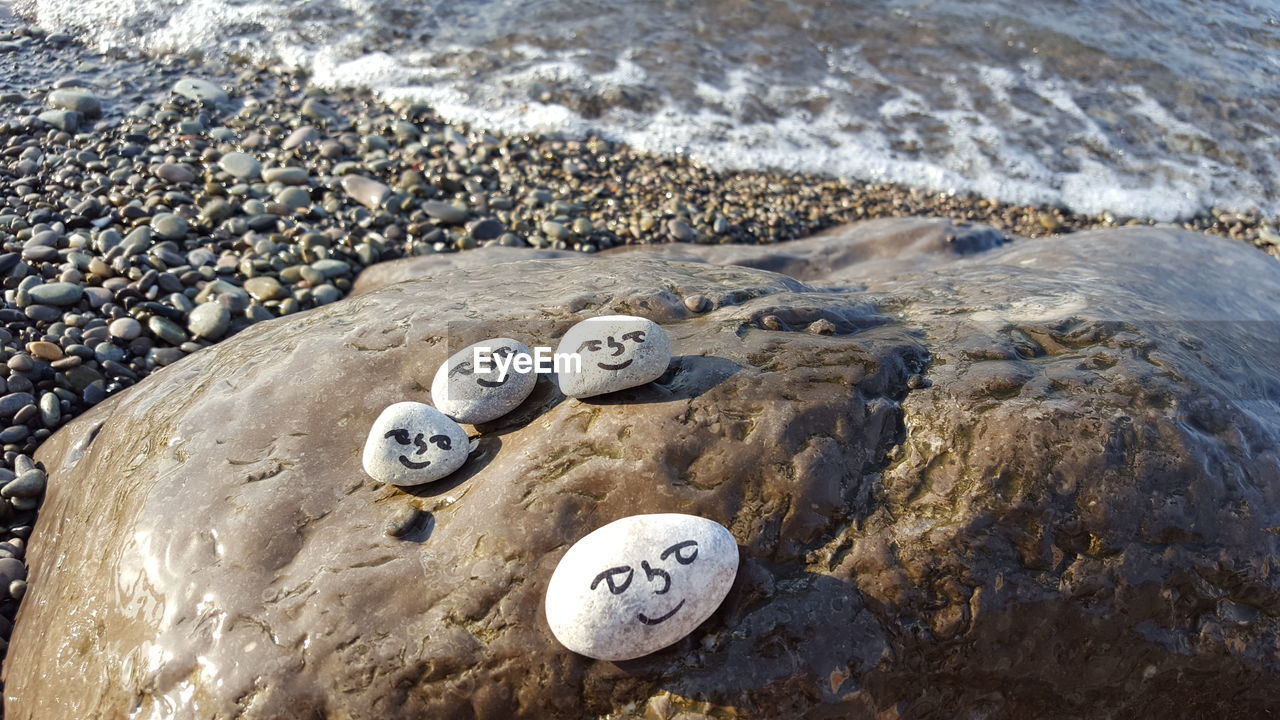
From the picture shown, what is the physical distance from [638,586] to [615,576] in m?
0.06

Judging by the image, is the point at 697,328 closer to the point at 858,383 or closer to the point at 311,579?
the point at 858,383

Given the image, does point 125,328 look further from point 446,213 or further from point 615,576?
point 615,576

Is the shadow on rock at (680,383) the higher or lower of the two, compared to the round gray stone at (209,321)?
higher

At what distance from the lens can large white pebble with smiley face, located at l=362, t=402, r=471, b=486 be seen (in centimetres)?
241

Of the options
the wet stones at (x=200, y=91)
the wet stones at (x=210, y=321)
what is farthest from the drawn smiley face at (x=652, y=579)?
the wet stones at (x=200, y=91)

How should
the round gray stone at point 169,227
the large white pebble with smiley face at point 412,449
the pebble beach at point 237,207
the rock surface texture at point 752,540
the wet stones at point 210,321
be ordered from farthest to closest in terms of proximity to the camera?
the round gray stone at point 169,227, the wet stones at point 210,321, the pebble beach at point 237,207, the large white pebble with smiley face at point 412,449, the rock surface texture at point 752,540

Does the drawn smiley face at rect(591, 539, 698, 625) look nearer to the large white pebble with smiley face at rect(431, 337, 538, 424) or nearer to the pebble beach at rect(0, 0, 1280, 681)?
the large white pebble with smiley face at rect(431, 337, 538, 424)

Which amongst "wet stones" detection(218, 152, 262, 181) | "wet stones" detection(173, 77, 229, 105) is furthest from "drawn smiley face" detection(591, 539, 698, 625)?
"wet stones" detection(173, 77, 229, 105)

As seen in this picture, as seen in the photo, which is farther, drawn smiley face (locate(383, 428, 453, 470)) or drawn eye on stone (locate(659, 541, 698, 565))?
drawn smiley face (locate(383, 428, 453, 470))

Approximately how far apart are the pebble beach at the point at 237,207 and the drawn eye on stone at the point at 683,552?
7.99 feet

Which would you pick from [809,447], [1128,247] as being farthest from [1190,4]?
[809,447]

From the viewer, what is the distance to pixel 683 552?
6.66 feet

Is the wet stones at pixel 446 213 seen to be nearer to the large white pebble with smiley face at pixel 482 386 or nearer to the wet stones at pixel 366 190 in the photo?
the wet stones at pixel 366 190

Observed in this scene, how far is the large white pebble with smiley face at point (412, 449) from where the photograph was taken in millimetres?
2412
